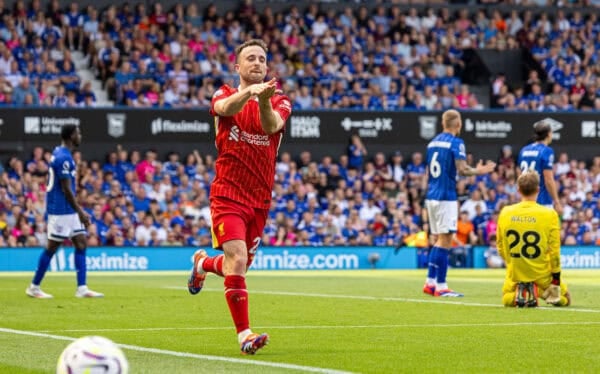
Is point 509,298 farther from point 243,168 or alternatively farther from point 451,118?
point 243,168

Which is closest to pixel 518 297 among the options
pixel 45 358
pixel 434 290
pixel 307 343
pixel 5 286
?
pixel 434 290

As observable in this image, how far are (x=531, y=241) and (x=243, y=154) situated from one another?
513cm

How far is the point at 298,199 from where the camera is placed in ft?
Result: 113

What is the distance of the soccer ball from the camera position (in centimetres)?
654

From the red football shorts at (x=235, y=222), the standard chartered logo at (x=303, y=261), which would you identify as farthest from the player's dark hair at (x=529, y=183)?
the standard chartered logo at (x=303, y=261)

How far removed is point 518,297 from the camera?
14.0 meters

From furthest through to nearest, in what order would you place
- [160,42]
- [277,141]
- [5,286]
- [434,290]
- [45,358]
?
[160,42] → [5,286] → [434,290] → [277,141] → [45,358]

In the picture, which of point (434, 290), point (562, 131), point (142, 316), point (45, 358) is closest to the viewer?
point (45, 358)

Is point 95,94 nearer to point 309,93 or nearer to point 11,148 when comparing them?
point 11,148

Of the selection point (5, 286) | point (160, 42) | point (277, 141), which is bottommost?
point (5, 286)

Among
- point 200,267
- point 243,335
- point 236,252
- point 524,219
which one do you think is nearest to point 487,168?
point 524,219

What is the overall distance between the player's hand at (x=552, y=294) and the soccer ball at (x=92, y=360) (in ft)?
27.2

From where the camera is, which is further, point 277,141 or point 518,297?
point 518,297

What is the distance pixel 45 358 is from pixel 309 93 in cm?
2800
